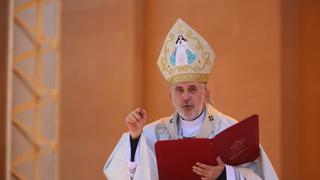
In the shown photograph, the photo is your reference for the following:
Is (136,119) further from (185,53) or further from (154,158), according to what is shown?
(185,53)

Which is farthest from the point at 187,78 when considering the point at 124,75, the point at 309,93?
the point at 124,75

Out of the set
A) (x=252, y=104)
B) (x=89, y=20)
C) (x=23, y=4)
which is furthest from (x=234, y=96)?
(x=23, y=4)

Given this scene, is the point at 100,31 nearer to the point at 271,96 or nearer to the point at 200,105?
the point at 271,96

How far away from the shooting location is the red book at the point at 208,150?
2.79 metres

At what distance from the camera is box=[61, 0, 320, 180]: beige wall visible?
5375mm

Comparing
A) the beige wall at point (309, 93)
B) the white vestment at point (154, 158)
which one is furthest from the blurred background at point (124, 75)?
the white vestment at point (154, 158)

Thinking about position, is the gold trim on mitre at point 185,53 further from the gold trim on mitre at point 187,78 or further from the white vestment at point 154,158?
the white vestment at point 154,158

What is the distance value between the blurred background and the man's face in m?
2.29

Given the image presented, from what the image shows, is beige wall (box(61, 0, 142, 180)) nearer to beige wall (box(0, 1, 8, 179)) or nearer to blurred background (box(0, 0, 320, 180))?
blurred background (box(0, 0, 320, 180))

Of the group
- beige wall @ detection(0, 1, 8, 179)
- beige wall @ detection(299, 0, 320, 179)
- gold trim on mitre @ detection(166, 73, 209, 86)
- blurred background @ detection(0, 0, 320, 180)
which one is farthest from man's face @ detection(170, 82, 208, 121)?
beige wall @ detection(0, 1, 8, 179)

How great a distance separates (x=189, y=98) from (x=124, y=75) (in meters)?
3.00

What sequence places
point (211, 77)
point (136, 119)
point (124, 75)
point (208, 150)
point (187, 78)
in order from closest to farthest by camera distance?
point (208, 150), point (136, 119), point (187, 78), point (211, 77), point (124, 75)

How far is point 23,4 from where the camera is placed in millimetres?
7578

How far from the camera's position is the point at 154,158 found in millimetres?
3207
